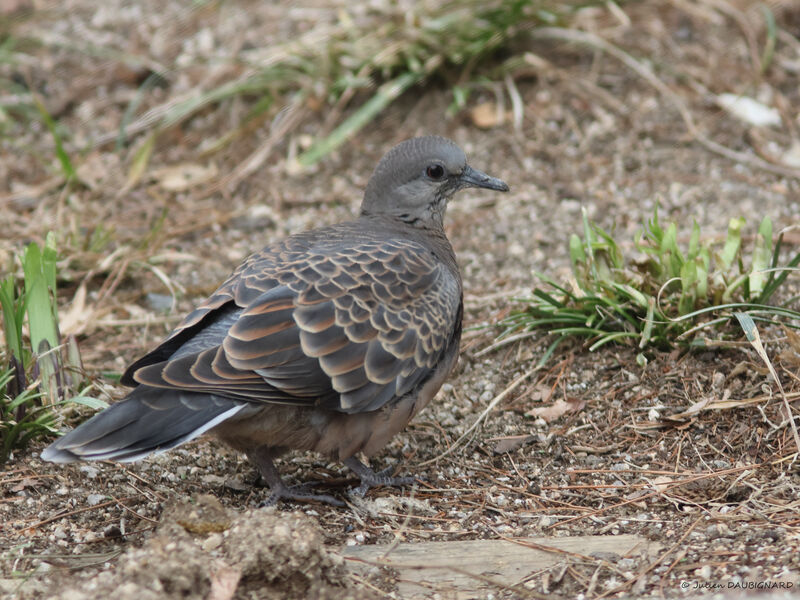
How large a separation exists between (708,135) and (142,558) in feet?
16.1

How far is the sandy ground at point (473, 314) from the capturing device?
120 inches

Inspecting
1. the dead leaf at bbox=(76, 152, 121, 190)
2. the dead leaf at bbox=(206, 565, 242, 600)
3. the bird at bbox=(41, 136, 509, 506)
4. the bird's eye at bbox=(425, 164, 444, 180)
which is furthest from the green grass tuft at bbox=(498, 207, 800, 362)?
the dead leaf at bbox=(76, 152, 121, 190)

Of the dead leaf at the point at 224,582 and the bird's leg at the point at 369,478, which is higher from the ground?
the dead leaf at the point at 224,582

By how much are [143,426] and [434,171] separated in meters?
1.97

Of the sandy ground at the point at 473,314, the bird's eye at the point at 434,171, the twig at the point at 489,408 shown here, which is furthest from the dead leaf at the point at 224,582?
the bird's eye at the point at 434,171

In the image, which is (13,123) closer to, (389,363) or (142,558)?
(389,363)

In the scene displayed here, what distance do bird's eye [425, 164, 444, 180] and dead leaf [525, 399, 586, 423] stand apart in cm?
119

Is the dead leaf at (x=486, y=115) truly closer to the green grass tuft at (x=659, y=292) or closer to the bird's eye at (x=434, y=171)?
the bird's eye at (x=434, y=171)

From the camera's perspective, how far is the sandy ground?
9.99 ft

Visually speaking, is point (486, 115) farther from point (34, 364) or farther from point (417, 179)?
point (34, 364)

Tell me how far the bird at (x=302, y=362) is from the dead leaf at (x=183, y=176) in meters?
2.49

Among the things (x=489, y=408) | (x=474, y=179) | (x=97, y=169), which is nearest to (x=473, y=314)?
(x=474, y=179)

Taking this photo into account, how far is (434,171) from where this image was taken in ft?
15.1

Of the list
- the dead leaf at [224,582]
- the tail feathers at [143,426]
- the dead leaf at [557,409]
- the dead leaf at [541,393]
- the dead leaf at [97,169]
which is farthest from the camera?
the dead leaf at [97,169]
